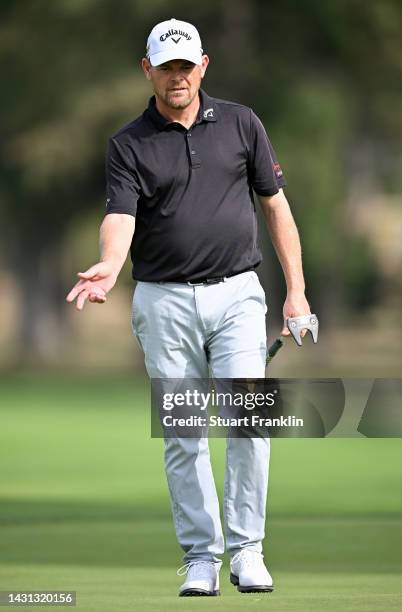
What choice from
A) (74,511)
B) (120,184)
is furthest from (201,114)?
(74,511)

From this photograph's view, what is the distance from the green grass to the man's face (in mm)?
2012

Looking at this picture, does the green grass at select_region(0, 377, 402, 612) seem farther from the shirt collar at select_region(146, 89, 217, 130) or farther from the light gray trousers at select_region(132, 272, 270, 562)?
the shirt collar at select_region(146, 89, 217, 130)

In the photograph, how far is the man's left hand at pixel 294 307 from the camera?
287 inches

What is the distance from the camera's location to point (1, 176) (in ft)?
151

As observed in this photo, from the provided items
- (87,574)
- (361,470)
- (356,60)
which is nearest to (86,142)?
(356,60)

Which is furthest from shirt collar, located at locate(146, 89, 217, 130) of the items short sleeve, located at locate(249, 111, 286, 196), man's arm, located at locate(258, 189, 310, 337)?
man's arm, located at locate(258, 189, 310, 337)

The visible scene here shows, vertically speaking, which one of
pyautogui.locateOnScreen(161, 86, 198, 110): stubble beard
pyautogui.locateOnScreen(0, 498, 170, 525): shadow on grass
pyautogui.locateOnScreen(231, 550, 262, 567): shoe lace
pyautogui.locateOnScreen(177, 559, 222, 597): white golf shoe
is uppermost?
pyautogui.locateOnScreen(161, 86, 198, 110): stubble beard

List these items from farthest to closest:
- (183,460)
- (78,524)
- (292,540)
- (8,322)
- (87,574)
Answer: (8,322)
(78,524)
(292,540)
(87,574)
(183,460)

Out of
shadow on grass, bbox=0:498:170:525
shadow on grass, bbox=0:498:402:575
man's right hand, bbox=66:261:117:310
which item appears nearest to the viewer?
man's right hand, bbox=66:261:117:310

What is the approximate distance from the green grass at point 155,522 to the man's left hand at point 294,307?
3.54ft

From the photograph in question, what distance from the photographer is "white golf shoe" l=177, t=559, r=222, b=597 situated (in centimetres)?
697

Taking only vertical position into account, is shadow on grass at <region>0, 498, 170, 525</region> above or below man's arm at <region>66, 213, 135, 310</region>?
below

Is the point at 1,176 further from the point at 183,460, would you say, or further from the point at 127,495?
the point at 183,460

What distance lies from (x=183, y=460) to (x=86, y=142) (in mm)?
35965
